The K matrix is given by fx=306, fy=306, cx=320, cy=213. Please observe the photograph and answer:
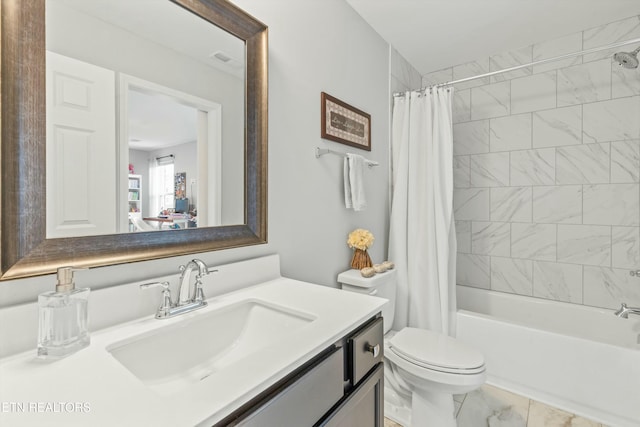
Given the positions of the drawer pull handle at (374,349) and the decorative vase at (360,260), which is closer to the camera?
the drawer pull handle at (374,349)

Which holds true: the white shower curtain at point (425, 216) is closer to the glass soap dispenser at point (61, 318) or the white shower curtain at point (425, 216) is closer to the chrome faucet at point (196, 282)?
the chrome faucet at point (196, 282)

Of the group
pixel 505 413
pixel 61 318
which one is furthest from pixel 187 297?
pixel 505 413

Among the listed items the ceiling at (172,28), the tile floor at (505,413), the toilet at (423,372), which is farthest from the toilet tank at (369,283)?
the ceiling at (172,28)

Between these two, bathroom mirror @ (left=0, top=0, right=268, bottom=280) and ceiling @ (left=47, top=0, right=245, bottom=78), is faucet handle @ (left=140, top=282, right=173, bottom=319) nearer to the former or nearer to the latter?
bathroom mirror @ (left=0, top=0, right=268, bottom=280)

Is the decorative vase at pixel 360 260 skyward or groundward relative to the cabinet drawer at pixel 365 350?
skyward

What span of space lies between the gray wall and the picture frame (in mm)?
44

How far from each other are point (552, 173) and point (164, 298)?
9.02 ft

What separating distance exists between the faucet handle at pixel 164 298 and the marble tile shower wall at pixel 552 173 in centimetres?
255

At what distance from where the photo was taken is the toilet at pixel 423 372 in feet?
4.48

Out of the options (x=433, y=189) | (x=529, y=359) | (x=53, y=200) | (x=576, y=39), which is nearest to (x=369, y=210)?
(x=433, y=189)

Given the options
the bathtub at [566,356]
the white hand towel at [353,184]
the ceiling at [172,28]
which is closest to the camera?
the ceiling at [172,28]

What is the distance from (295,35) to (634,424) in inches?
104

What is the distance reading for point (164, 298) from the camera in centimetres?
90

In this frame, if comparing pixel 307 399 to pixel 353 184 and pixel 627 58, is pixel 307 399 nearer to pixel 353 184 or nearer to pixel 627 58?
pixel 353 184
